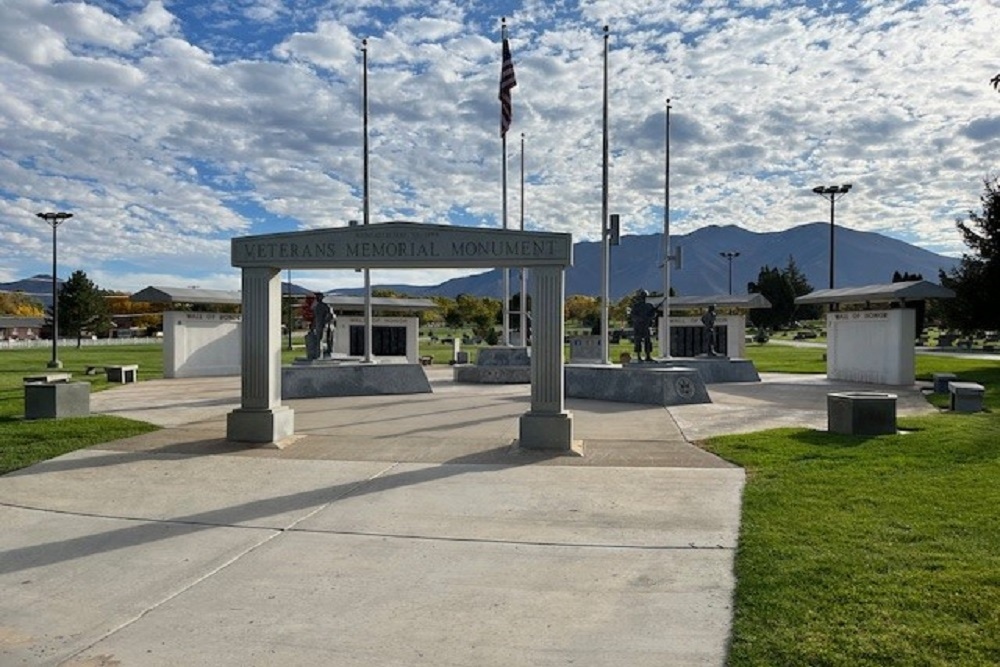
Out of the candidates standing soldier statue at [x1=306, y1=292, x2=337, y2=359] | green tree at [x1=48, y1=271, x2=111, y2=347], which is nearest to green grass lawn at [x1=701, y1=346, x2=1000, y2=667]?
standing soldier statue at [x1=306, y1=292, x2=337, y2=359]

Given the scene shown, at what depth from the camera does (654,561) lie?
5.96 meters

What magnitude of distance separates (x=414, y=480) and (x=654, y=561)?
3806 mm

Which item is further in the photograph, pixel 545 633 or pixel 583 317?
pixel 583 317

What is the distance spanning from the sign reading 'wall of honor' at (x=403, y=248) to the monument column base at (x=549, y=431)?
2.21 m

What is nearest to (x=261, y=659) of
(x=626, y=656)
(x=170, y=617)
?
(x=170, y=617)

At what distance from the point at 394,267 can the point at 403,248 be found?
0.47 m

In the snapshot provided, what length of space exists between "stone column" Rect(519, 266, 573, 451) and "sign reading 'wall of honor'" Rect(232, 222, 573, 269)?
13.8 inches

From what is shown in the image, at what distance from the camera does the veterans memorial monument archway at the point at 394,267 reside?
1095 centimetres

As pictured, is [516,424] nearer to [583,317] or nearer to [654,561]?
[654,561]

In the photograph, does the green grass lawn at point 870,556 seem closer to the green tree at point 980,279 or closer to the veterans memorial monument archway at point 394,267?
the veterans memorial monument archway at point 394,267

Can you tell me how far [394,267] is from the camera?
38.5ft

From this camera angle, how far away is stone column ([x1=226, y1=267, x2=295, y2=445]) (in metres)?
11.6

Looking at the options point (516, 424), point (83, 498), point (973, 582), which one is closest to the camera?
point (973, 582)

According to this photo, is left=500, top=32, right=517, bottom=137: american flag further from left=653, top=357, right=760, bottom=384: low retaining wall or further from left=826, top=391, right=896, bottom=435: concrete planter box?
left=826, top=391, right=896, bottom=435: concrete planter box
